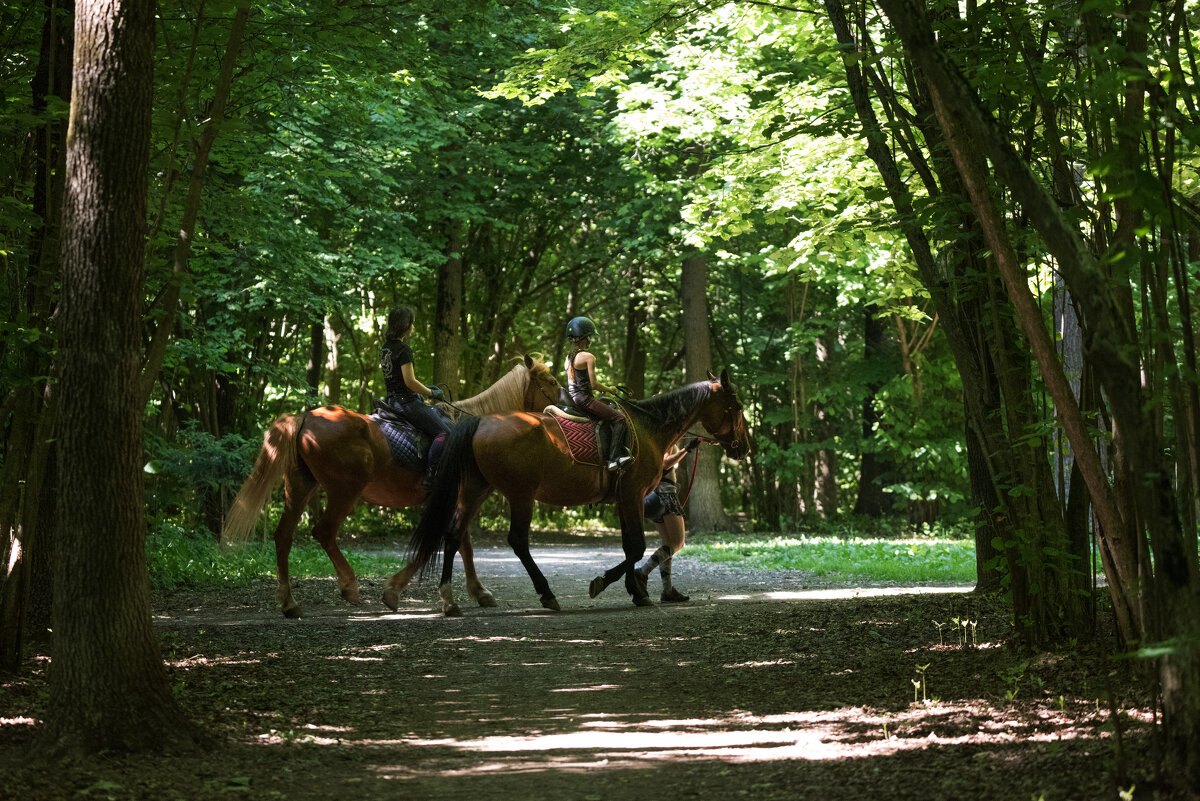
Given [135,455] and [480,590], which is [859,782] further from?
[480,590]

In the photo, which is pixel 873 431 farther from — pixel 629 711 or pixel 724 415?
pixel 629 711

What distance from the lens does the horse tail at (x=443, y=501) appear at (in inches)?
411

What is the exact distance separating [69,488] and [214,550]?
33.7 ft

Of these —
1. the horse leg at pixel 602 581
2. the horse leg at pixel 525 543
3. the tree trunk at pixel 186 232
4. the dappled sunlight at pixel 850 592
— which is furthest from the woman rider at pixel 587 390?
the tree trunk at pixel 186 232

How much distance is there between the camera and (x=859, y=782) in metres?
4.57

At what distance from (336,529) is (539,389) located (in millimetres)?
2659

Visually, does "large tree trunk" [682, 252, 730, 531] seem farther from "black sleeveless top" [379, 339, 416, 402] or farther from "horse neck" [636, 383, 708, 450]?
"black sleeveless top" [379, 339, 416, 402]

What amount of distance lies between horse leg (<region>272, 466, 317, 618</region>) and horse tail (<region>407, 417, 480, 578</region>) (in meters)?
1.28

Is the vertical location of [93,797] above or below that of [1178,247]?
below

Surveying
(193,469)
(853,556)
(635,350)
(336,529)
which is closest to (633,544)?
(336,529)

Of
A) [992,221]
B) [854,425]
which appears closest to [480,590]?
[992,221]

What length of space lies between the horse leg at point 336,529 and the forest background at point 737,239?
116 inches

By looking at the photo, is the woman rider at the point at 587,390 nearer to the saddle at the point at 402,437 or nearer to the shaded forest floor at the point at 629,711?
the saddle at the point at 402,437

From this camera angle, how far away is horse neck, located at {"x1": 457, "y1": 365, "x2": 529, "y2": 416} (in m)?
11.9
